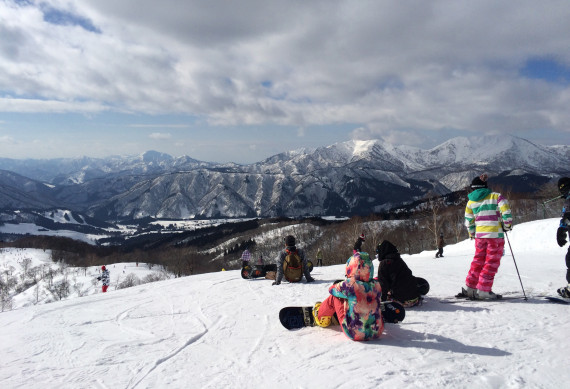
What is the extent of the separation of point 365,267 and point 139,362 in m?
4.16

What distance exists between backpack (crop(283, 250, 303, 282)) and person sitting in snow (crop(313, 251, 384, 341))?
5.62 metres

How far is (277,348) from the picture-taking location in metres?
5.69

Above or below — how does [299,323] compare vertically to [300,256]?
below

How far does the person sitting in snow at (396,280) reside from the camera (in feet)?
23.9

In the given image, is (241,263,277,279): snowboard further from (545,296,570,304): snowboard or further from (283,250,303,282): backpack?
(545,296,570,304): snowboard

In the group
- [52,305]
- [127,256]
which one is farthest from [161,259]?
[52,305]

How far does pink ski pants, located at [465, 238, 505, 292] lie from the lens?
7277mm

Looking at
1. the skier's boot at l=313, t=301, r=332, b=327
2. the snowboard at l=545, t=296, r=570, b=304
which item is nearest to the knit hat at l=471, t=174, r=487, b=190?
the snowboard at l=545, t=296, r=570, b=304

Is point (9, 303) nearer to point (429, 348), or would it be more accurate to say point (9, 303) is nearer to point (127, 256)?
point (127, 256)

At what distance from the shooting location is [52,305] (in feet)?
33.8

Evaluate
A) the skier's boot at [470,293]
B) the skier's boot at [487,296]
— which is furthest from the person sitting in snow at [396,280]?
the skier's boot at [487,296]

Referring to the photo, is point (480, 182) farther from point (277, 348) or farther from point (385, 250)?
point (277, 348)

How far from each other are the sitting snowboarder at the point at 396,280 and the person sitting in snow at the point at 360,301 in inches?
67.1

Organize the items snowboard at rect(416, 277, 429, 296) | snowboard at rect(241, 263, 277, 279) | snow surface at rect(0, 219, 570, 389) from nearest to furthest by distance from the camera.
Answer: snow surface at rect(0, 219, 570, 389)
snowboard at rect(416, 277, 429, 296)
snowboard at rect(241, 263, 277, 279)
